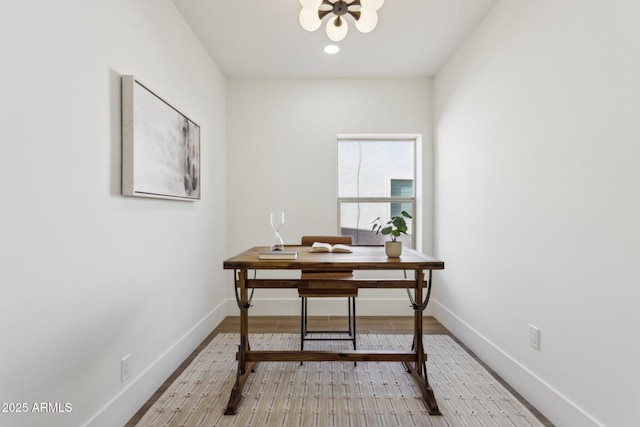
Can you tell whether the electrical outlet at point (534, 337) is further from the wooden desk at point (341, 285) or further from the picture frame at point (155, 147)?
the picture frame at point (155, 147)

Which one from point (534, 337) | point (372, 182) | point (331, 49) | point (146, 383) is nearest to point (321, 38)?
point (331, 49)

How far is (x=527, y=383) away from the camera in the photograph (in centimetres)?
203

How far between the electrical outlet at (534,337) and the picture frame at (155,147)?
239 cm

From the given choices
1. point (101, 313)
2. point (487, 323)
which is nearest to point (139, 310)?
point (101, 313)

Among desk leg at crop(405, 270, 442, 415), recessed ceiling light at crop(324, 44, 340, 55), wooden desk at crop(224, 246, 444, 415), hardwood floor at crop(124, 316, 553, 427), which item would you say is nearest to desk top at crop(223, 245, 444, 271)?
wooden desk at crop(224, 246, 444, 415)

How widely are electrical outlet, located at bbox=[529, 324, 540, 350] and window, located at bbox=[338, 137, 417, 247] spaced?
6.47 ft

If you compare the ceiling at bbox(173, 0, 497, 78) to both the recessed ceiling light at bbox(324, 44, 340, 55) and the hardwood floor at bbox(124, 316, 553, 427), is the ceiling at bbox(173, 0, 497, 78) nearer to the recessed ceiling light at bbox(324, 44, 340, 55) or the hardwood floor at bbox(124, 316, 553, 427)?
the recessed ceiling light at bbox(324, 44, 340, 55)

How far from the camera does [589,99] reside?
159 centimetres

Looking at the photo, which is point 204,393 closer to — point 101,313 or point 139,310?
point 139,310

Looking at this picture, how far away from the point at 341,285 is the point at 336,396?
66cm

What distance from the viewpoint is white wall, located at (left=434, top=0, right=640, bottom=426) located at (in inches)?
56.0

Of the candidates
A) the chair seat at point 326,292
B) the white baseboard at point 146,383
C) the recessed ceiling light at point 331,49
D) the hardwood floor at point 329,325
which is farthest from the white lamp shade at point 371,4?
the hardwood floor at point 329,325

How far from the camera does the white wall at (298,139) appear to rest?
3.73 metres

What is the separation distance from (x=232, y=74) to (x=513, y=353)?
3.56 meters
